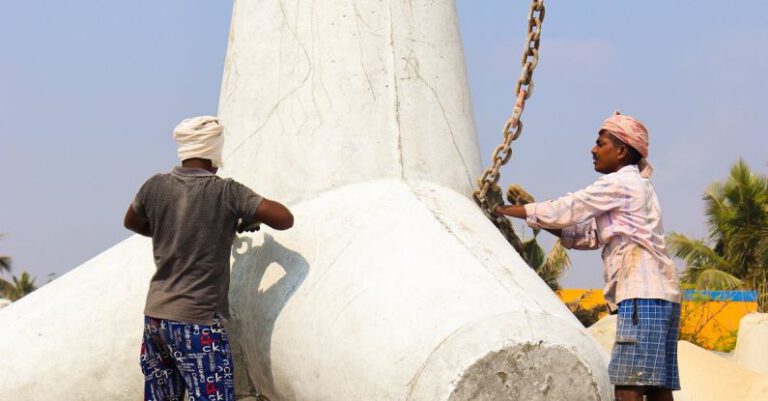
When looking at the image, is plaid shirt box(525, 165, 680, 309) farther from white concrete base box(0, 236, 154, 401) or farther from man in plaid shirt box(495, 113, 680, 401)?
white concrete base box(0, 236, 154, 401)

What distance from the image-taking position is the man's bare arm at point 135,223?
3.59 meters

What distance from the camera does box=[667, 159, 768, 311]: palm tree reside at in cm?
2120

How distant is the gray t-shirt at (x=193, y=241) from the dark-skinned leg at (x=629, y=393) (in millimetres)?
1371

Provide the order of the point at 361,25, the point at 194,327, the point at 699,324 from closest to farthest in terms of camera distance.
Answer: the point at 194,327, the point at 361,25, the point at 699,324

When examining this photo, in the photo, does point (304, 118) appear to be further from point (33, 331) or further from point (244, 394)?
point (33, 331)

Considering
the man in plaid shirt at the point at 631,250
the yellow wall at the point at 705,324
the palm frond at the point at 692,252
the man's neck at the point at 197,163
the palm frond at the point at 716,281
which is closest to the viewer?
the man in plaid shirt at the point at 631,250

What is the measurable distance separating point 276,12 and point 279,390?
1.64 meters

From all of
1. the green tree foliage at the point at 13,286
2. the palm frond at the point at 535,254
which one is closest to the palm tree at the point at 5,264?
the green tree foliage at the point at 13,286

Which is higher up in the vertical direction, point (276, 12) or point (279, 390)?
point (276, 12)

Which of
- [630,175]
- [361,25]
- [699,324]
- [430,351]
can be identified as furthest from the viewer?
[699,324]

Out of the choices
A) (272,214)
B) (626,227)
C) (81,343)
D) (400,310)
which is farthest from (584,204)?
(81,343)

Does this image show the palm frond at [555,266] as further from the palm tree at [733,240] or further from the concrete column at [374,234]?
A: the concrete column at [374,234]

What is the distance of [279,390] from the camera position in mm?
3693

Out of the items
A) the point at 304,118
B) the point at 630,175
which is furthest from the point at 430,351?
the point at 304,118
